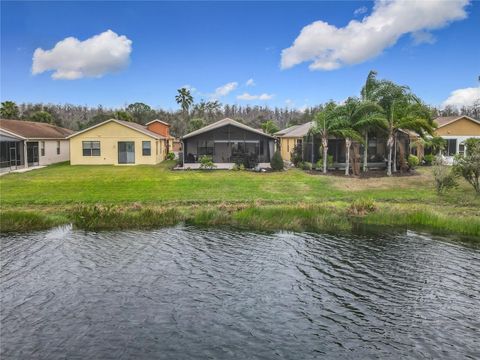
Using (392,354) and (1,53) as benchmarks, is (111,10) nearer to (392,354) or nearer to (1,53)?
(1,53)

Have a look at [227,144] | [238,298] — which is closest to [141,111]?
[227,144]

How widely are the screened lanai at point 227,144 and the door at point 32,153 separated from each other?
14420mm

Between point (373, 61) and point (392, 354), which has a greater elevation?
point (373, 61)

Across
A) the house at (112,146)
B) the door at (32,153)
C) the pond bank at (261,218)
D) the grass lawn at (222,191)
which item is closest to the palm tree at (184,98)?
the house at (112,146)

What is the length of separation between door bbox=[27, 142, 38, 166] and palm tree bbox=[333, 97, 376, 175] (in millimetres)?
27602

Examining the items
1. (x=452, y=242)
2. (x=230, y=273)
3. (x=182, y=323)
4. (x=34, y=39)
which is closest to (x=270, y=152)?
(x=34, y=39)

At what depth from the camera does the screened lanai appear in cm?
3869

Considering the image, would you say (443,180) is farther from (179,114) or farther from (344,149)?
(179,114)

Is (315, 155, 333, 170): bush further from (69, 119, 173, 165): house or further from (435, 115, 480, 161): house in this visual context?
(69, 119, 173, 165): house

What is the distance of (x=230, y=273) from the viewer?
13.6 m

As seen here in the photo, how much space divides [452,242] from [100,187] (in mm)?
19937

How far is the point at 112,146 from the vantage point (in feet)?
137

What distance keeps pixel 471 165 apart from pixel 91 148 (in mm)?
32661

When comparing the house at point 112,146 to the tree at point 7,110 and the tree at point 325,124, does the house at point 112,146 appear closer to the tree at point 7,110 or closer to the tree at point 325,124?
the tree at point 325,124
